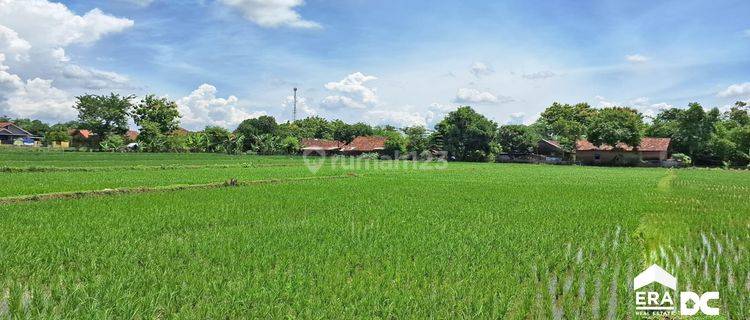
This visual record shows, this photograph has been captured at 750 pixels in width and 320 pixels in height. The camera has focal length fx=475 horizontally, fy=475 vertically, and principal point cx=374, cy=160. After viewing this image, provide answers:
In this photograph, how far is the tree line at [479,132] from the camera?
40750 mm

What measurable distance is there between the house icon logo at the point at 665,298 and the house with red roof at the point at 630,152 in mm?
42633

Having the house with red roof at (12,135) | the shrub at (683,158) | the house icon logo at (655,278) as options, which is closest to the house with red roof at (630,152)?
the shrub at (683,158)

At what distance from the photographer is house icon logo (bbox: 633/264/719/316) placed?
3.79 meters

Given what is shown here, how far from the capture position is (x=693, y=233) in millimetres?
7516

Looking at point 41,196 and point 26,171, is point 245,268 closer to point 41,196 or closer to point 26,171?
point 41,196

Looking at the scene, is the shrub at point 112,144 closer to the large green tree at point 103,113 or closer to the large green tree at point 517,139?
the large green tree at point 103,113

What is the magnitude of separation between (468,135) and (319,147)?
22.0 meters

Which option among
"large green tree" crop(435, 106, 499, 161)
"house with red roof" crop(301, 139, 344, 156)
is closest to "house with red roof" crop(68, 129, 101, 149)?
"house with red roof" crop(301, 139, 344, 156)

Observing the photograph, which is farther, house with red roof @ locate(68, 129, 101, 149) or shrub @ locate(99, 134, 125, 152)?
house with red roof @ locate(68, 129, 101, 149)

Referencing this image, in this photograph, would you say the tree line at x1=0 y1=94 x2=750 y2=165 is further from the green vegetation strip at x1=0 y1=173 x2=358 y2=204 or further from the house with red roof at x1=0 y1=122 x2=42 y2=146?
the green vegetation strip at x1=0 y1=173 x2=358 y2=204

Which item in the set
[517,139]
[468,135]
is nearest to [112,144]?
[468,135]

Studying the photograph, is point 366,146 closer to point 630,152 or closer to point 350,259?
point 630,152

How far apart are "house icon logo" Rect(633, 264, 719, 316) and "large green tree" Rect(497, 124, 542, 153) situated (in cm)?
4863

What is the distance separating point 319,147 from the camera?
6200cm
